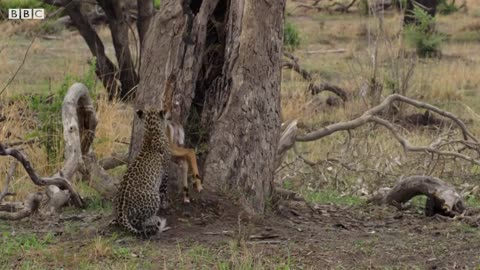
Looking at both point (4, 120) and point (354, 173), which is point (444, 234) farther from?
point (4, 120)

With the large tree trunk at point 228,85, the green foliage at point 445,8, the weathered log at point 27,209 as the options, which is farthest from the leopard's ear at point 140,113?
the green foliage at point 445,8

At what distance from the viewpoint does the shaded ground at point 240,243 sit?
5854mm

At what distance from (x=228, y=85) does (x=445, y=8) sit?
59.0ft

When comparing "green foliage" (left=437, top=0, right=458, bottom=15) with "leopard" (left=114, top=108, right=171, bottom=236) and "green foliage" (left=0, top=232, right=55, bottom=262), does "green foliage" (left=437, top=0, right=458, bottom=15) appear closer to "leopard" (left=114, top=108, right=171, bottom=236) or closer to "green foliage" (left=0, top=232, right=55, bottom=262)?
"leopard" (left=114, top=108, right=171, bottom=236)

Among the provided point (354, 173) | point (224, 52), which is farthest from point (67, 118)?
point (354, 173)

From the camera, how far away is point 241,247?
6.04m

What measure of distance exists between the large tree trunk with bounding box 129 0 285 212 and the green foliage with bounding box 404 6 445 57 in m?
11.1

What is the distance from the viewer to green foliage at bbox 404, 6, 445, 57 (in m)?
17.9

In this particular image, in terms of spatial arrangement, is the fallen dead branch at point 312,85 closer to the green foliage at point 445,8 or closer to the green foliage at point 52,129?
the green foliage at point 52,129

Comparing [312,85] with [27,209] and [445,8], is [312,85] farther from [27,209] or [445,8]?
[445,8]

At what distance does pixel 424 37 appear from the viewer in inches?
711

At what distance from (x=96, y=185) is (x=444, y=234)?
276 cm

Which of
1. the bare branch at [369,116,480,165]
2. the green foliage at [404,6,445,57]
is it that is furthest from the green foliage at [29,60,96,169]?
the green foliage at [404,6,445,57]

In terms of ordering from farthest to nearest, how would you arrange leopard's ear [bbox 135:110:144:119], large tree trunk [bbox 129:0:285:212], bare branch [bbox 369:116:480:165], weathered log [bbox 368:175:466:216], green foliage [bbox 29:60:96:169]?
green foliage [bbox 29:60:96:169] → bare branch [bbox 369:116:480:165] → weathered log [bbox 368:175:466:216] → large tree trunk [bbox 129:0:285:212] → leopard's ear [bbox 135:110:144:119]
